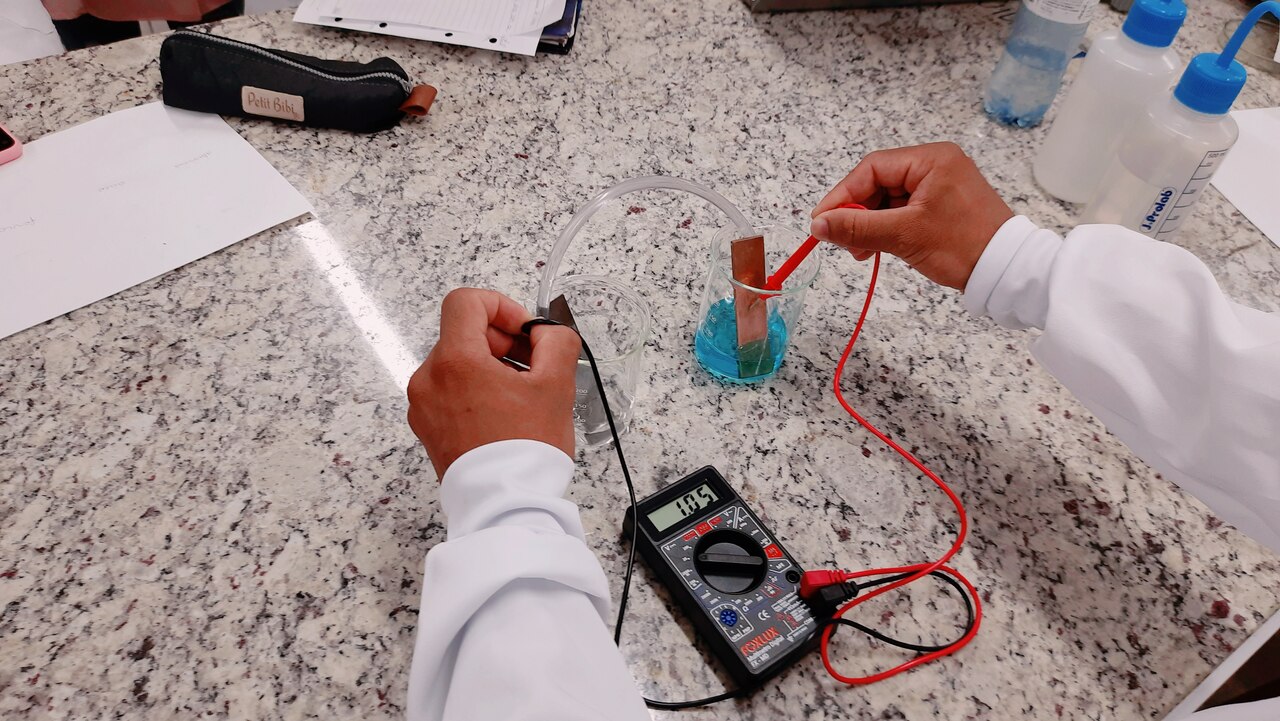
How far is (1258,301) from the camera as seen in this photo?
0.84 m

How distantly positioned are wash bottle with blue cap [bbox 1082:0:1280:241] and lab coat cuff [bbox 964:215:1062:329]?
0.23 meters

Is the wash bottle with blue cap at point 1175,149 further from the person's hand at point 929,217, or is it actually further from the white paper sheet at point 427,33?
the white paper sheet at point 427,33

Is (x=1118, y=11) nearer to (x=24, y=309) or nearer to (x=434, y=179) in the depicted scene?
(x=434, y=179)

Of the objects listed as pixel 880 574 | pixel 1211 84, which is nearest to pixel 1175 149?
pixel 1211 84

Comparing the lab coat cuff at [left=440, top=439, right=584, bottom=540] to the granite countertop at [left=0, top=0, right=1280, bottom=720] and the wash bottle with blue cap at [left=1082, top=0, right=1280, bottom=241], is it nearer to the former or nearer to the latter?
the granite countertop at [left=0, top=0, right=1280, bottom=720]

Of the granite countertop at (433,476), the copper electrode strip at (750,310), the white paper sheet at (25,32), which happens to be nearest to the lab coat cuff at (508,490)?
the granite countertop at (433,476)

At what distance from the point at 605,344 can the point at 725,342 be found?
0.11m

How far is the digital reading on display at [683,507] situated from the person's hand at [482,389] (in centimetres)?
9

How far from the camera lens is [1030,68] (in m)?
1.00

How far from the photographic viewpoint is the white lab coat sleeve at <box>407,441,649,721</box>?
434 millimetres

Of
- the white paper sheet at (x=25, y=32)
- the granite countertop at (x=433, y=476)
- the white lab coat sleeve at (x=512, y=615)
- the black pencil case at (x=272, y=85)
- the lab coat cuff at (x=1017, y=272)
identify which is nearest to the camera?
the white lab coat sleeve at (x=512, y=615)

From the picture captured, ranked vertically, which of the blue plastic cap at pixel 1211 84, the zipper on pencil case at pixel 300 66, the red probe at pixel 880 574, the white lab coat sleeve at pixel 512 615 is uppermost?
the blue plastic cap at pixel 1211 84

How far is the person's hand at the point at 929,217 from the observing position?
2.19 feet

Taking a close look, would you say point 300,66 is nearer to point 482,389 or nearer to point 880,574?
point 482,389
